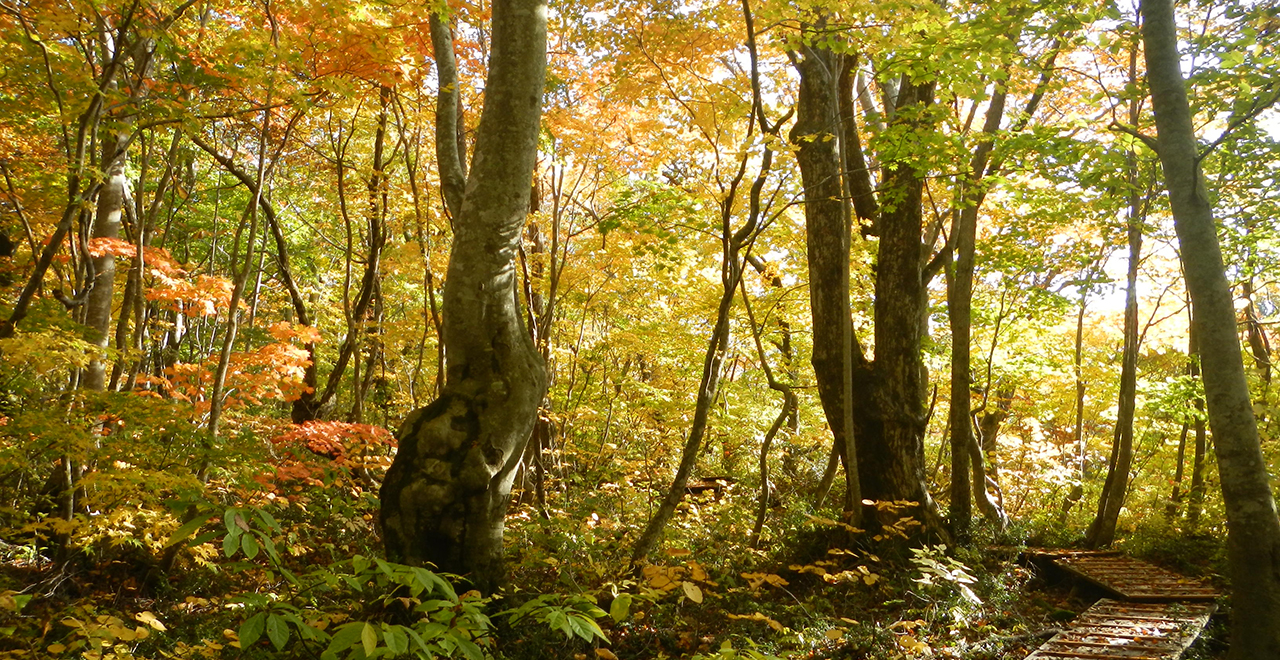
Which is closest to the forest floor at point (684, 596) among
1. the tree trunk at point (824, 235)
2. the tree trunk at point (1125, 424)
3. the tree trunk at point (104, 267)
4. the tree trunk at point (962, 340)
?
the tree trunk at point (1125, 424)

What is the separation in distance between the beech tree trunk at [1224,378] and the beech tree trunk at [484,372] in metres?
3.92

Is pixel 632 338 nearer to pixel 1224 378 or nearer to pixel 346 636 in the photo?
pixel 1224 378

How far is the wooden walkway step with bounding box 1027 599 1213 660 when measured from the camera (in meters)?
4.20

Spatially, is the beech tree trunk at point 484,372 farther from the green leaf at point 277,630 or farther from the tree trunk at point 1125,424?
the tree trunk at point 1125,424

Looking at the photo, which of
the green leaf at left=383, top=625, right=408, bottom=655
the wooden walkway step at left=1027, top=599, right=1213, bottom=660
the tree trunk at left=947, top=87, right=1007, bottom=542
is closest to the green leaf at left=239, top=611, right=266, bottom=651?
the green leaf at left=383, top=625, right=408, bottom=655

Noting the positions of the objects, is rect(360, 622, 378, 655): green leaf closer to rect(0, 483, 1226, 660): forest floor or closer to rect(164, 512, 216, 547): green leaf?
rect(164, 512, 216, 547): green leaf

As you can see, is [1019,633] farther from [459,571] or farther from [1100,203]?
[1100,203]

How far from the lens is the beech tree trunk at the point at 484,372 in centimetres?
394

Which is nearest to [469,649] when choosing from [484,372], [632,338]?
[484,372]

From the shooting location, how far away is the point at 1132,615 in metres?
5.13

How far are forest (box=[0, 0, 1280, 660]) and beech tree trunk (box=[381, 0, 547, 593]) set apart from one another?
0.07ft

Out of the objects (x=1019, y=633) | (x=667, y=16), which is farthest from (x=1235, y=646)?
(x=667, y=16)

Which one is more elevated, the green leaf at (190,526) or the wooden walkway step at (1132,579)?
the green leaf at (190,526)

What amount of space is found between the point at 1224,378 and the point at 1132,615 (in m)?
2.26
